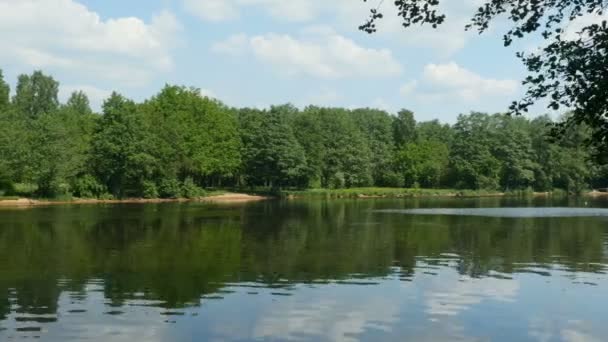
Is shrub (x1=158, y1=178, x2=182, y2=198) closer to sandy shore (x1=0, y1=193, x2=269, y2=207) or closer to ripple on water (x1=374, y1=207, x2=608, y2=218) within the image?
sandy shore (x1=0, y1=193, x2=269, y2=207)

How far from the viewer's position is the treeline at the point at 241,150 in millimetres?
75000

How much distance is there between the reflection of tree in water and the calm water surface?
94mm

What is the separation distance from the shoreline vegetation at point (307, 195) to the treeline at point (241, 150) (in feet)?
5.89

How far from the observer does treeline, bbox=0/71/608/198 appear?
246 ft

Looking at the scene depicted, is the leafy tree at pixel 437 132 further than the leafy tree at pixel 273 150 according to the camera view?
Yes

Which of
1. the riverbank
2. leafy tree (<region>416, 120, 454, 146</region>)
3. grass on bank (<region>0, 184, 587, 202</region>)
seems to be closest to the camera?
grass on bank (<region>0, 184, 587, 202</region>)

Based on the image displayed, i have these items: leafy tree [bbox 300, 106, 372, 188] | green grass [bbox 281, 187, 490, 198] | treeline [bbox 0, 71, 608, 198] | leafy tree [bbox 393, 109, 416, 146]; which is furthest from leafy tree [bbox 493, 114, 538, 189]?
leafy tree [bbox 300, 106, 372, 188]

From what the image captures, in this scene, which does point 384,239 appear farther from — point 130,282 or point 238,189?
point 238,189

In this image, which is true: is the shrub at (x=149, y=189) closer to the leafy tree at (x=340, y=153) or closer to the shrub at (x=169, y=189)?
the shrub at (x=169, y=189)

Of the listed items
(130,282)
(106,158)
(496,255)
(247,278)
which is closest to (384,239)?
(496,255)

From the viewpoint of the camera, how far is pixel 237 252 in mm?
29562

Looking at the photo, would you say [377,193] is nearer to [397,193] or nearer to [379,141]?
[397,193]

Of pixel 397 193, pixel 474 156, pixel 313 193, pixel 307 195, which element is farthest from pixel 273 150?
pixel 474 156

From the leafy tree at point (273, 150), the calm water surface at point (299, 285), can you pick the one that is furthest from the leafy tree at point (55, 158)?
the calm water surface at point (299, 285)
